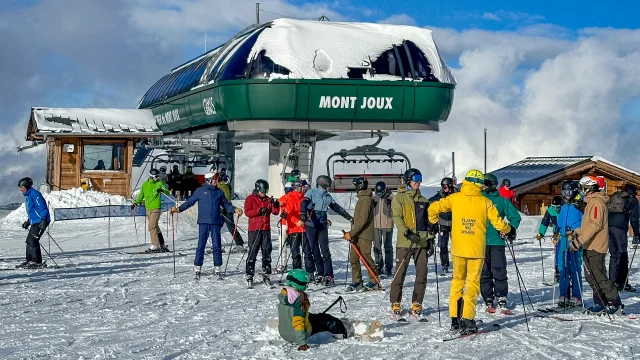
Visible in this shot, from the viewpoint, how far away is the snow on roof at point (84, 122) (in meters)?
34.9

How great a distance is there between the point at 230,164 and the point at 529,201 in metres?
16.2

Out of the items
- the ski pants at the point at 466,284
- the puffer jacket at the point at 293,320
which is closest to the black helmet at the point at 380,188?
the ski pants at the point at 466,284

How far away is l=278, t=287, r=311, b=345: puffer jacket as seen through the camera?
816cm

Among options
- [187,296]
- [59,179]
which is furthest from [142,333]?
[59,179]

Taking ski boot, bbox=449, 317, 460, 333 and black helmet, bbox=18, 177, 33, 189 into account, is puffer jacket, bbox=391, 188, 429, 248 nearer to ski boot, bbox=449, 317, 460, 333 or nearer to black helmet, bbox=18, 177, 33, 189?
ski boot, bbox=449, 317, 460, 333

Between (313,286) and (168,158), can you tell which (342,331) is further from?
(168,158)

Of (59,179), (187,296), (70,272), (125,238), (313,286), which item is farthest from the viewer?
(59,179)

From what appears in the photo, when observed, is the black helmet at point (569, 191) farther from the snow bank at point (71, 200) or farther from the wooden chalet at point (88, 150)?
the wooden chalet at point (88, 150)

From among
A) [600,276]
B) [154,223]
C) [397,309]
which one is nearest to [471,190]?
[397,309]

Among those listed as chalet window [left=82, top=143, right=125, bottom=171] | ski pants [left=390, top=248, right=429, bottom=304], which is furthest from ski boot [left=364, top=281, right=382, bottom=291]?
chalet window [left=82, top=143, right=125, bottom=171]

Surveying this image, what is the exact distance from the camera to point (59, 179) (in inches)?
1380

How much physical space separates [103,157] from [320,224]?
2432 cm

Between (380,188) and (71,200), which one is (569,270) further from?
(71,200)

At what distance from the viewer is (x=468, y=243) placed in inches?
341
